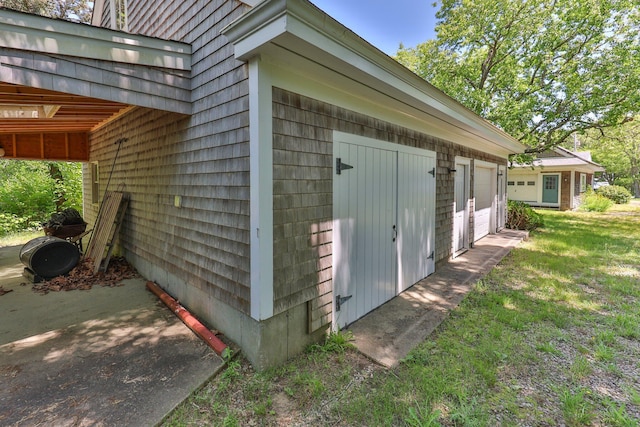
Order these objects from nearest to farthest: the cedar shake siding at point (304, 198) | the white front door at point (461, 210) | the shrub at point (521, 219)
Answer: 1. the cedar shake siding at point (304, 198)
2. the white front door at point (461, 210)
3. the shrub at point (521, 219)

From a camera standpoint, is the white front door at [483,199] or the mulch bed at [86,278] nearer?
the mulch bed at [86,278]

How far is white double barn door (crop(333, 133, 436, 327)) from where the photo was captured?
3256mm

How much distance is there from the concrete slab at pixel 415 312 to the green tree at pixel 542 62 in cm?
710

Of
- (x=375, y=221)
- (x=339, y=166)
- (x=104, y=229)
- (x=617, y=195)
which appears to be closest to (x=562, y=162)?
(x=617, y=195)

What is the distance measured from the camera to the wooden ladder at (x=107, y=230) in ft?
15.7

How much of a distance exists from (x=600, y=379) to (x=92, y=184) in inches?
359

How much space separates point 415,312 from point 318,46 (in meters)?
3.13

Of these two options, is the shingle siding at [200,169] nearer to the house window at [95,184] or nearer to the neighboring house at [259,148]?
the neighboring house at [259,148]

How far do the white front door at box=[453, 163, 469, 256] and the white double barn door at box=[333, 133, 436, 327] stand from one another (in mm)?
1683

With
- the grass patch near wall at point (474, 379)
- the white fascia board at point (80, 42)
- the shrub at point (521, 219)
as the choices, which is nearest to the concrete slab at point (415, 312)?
the grass patch near wall at point (474, 379)

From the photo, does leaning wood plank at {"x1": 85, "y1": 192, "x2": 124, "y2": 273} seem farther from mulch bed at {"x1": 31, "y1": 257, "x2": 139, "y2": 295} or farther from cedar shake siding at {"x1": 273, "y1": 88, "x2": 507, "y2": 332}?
cedar shake siding at {"x1": 273, "y1": 88, "x2": 507, "y2": 332}

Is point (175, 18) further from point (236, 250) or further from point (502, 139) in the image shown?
point (502, 139)

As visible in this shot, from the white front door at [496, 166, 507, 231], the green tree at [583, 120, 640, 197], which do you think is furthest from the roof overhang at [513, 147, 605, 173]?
the white front door at [496, 166, 507, 231]

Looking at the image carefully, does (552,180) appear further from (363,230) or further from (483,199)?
(363,230)
